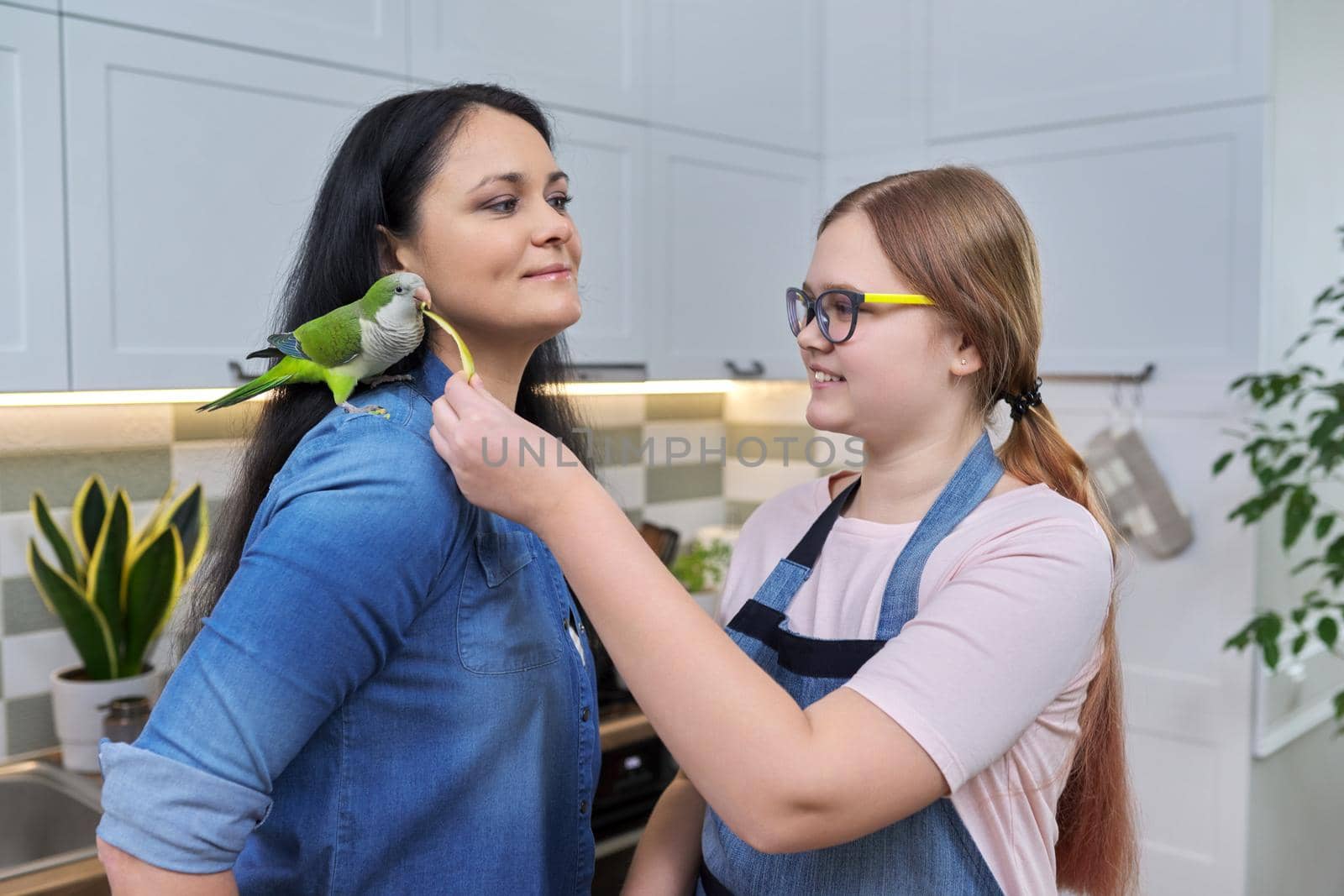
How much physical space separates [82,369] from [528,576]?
1068 millimetres

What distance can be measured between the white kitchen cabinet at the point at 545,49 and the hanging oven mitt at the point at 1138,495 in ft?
4.31

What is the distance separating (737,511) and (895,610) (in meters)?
2.40

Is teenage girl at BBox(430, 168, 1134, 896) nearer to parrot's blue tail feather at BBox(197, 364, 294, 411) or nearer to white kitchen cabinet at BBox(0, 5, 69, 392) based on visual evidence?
parrot's blue tail feather at BBox(197, 364, 294, 411)

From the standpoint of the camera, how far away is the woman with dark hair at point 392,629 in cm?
74

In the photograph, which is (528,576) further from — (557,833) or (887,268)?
(887,268)

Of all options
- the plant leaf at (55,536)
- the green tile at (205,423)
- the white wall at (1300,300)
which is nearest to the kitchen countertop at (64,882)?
the plant leaf at (55,536)

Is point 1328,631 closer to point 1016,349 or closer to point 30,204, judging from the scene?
point 1016,349

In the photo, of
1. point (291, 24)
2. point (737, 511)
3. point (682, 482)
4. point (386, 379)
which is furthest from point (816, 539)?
point (737, 511)

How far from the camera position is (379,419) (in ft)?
2.79

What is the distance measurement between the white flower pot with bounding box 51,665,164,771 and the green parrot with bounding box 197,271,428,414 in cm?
135

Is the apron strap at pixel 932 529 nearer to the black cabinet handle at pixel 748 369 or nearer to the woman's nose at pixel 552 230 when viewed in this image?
the woman's nose at pixel 552 230

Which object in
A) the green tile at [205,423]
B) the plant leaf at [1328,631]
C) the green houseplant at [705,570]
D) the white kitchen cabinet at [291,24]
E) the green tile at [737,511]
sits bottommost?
the green houseplant at [705,570]

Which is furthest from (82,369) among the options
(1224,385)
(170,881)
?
(1224,385)

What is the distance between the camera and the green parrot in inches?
31.1
